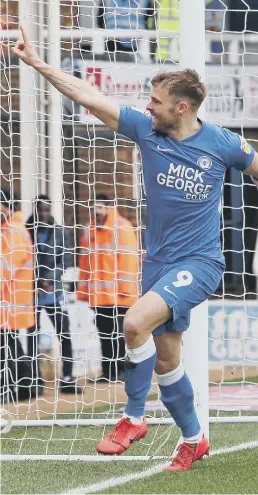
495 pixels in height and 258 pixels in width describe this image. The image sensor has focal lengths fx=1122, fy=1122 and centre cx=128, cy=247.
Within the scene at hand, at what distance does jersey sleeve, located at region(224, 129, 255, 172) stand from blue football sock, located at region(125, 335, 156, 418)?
3.65 feet

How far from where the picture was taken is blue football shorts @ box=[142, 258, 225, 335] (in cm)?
593

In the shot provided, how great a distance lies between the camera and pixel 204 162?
242 inches

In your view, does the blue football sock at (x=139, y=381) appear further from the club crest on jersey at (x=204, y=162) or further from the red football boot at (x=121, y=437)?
the club crest on jersey at (x=204, y=162)

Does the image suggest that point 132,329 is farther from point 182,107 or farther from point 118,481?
point 182,107

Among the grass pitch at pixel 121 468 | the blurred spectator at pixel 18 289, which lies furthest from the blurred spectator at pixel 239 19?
the grass pitch at pixel 121 468

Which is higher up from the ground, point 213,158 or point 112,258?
point 213,158

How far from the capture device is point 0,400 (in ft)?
32.0

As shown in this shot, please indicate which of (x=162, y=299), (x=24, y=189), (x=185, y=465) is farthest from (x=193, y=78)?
(x=24, y=189)

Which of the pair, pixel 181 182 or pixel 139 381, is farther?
pixel 139 381

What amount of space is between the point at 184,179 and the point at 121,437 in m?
1.46

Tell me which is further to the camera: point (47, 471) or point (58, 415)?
point (58, 415)

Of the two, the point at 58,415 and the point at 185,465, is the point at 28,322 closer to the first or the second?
the point at 58,415

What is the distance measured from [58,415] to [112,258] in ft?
7.40

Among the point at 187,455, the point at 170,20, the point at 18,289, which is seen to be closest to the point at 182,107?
the point at 187,455
